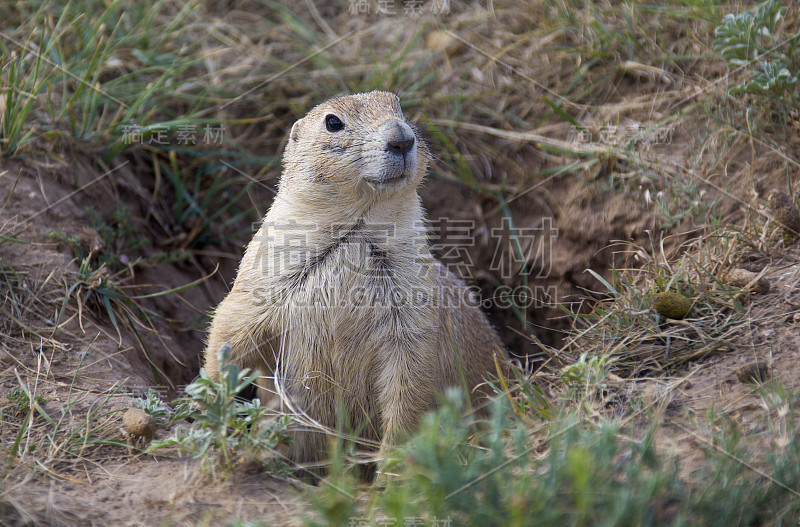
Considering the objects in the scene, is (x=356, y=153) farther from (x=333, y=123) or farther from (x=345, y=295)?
(x=345, y=295)

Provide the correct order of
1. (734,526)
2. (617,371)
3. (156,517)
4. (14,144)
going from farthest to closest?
(14,144) < (617,371) < (156,517) < (734,526)

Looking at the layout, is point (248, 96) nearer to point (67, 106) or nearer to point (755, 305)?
point (67, 106)

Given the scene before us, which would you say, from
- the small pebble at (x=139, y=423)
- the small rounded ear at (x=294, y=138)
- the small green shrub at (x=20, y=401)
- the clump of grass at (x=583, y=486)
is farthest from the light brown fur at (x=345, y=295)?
the clump of grass at (x=583, y=486)

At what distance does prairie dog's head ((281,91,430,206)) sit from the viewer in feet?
12.4

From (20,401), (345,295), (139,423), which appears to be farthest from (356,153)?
(20,401)

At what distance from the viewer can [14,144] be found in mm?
4906

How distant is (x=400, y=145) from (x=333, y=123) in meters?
0.59

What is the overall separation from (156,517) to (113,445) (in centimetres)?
79

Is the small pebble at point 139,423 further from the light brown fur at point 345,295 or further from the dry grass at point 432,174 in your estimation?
the light brown fur at point 345,295

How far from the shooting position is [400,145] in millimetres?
3770

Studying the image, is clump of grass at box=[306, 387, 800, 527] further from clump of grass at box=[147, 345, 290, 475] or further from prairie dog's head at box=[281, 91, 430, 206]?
prairie dog's head at box=[281, 91, 430, 206]

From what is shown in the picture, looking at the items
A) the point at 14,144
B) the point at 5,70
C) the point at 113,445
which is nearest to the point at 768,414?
the point at 113,445

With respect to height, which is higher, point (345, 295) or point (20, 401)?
point (345, 295)

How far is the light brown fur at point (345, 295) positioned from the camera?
3.94 meters
